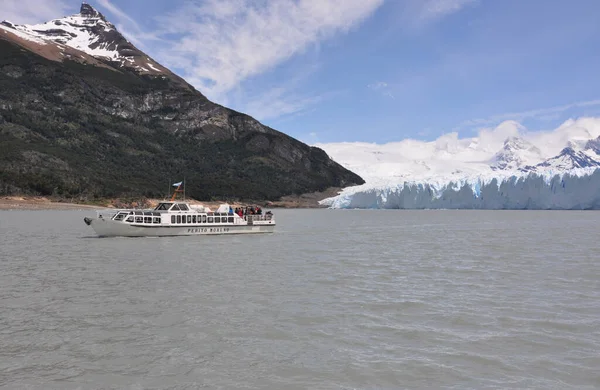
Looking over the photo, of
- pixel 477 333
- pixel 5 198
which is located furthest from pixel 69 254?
pixel 5 198

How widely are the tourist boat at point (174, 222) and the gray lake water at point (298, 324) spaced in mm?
18851

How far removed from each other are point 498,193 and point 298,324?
143 m

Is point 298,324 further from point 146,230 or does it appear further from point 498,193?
point 498,193

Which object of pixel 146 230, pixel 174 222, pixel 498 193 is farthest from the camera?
pixel 498 193

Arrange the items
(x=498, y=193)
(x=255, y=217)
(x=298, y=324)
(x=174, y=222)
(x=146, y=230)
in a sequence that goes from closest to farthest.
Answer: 1. (x=298, y=324)
2. (x=146, y=230)
3. (x=174, y=222)
4. (x=255, y=217)
5. (x=498, y=193)

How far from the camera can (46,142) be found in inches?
7603

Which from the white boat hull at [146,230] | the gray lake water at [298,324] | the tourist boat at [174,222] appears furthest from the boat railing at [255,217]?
the gray lake water at [298,324]

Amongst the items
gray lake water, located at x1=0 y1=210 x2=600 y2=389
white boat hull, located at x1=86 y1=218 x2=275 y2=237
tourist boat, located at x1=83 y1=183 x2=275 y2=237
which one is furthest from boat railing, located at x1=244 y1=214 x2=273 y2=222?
gray lake water, located at x1=0 y1=210 x2=600 y2=389

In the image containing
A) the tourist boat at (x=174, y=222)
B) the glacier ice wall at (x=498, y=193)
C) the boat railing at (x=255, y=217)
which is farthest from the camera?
the glacier ice wall at (x=498, y=193)

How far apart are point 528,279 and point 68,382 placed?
74.7ft

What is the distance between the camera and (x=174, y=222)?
176 ft

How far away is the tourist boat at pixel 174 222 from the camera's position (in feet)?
167

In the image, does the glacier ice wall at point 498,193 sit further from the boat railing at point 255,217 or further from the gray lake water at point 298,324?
the gray lake water at point 298,324

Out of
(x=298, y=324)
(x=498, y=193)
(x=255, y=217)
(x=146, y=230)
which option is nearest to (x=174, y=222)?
(x=146, y=230)
